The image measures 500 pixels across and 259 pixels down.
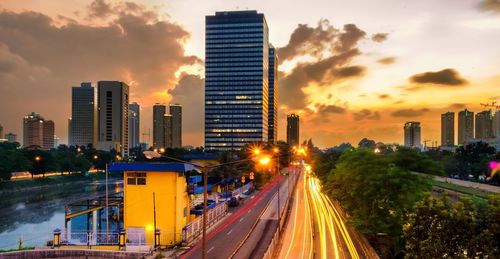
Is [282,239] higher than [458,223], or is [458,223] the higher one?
[458,223]

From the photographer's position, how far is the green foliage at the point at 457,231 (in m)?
19.3

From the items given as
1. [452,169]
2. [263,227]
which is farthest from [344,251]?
[452,169]

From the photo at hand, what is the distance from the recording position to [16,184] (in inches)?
4754

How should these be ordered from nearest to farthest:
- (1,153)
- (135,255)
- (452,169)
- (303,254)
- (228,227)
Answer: (135,255) → (303,254) → (228,227) → (1,153) → (452,169)

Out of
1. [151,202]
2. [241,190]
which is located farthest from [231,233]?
[241,190]

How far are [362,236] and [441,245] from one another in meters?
28.7

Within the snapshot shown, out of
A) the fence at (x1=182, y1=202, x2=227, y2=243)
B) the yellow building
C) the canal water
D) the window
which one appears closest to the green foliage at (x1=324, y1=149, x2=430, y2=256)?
the fence at (x1=182, y1=202, x2=227, y2=243)

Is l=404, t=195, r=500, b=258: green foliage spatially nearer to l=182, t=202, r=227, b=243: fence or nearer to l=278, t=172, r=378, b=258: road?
l=278, t=172, r=378, b=258: road

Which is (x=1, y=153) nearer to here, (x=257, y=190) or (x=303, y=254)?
(x=257, y=190)

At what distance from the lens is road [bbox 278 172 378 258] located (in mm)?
40094

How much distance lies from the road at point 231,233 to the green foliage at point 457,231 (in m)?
20.3

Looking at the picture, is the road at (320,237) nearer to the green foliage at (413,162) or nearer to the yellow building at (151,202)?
the green foliage at (413,162)

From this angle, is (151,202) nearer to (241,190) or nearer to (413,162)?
(413,162)

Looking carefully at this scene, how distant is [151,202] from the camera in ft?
136
